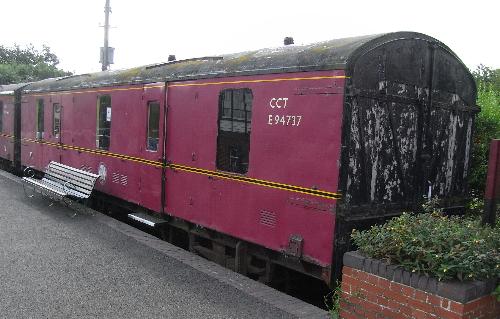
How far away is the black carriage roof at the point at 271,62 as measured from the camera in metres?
5.09

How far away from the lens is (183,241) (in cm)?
834

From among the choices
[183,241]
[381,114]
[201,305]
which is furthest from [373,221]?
[183,241]

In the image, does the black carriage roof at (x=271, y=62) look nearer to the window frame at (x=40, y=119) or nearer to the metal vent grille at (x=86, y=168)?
the metal vent grille at (x=86, y=168)

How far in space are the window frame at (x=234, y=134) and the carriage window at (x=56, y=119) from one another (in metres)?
6.69

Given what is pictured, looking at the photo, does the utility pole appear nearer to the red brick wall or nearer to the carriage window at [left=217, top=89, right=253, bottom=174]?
the carriage window at [left=217, top=89, right=253, bottom=174]

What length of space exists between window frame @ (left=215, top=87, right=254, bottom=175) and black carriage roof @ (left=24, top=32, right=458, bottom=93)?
0.97 feet

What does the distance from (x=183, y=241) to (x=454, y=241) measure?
519 cm

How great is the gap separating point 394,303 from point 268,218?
1978mm

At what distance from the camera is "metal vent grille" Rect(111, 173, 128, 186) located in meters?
8.90

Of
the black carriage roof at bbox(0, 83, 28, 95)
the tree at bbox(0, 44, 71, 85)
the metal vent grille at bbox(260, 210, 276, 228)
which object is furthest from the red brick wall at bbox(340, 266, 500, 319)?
the tree at bbox(0, 44, 71, 85)

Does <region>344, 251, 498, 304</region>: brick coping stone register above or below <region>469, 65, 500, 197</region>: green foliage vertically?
below

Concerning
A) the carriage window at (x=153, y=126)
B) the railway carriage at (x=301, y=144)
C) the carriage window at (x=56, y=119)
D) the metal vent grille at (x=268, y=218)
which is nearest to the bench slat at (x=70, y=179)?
the carriage window at (x=56, y=119)

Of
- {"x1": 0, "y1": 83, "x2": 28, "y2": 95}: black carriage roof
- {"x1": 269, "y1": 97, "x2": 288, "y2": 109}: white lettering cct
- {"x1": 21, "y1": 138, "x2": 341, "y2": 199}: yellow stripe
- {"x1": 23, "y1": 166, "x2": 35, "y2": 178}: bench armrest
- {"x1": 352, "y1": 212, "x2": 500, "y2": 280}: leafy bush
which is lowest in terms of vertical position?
{"x1": 23, "y1": 166, "x2": 35, "y2": 178}: bench armrest

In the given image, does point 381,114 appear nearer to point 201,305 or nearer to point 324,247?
point 324,247
